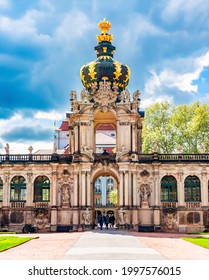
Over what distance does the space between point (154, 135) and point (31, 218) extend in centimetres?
2206

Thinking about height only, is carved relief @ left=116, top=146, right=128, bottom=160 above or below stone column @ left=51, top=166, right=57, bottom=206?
above

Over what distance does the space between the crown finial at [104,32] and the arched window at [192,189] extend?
1922 cm

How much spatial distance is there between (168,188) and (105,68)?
1558cm

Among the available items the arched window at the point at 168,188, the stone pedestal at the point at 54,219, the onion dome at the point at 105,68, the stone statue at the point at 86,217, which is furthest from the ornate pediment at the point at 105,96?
the stone pedestal at the point at 54,219

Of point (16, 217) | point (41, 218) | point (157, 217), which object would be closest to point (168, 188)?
point (157, 217)

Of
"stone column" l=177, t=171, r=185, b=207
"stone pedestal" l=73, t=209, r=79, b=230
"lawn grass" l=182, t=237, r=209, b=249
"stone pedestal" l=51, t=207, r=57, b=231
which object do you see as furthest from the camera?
"stone column" l=177, t=171, r=185, b=207

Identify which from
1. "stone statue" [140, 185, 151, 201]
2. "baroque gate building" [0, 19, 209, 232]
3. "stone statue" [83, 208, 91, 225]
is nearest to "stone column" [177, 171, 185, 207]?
"baroque gate building" [0, 19, 209, 232]

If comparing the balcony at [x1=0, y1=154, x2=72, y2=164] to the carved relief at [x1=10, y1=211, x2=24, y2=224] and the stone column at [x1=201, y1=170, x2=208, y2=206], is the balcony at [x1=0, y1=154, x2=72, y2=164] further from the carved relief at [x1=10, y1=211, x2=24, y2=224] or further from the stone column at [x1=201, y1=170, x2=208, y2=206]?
the stone column at [x1=201, y1=170, x2=208, y2=206]

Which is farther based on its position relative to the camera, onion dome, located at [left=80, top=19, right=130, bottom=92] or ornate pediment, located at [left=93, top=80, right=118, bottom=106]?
onion dome, located at [left=80, top=19, right=130, bottom=92]

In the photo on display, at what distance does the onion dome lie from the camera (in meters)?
55.7

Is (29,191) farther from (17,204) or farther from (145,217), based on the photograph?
(145,217)

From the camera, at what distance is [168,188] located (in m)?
52.9

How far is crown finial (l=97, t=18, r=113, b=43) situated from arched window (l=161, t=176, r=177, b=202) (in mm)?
18111
